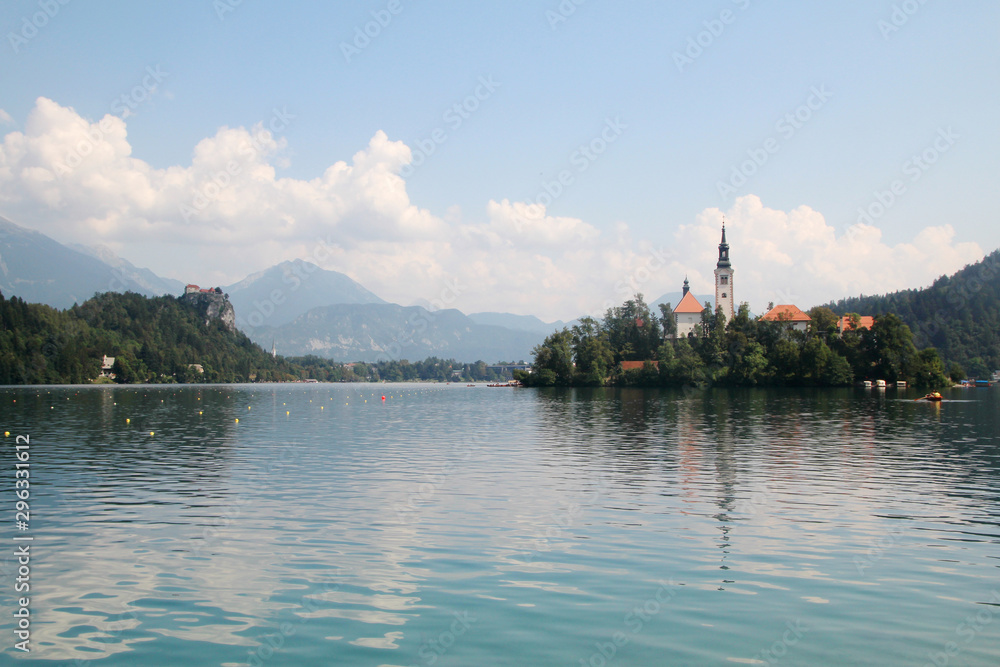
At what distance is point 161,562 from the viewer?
16.2 metres

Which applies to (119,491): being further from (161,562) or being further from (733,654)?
(733,654)

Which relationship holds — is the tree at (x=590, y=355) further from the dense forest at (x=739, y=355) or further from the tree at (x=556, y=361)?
the tree at (x=556, y=361)

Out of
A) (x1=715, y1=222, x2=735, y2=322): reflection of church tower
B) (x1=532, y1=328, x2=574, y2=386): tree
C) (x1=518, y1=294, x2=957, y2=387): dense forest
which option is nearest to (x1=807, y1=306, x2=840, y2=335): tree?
(x1=518, y1=294, x2=957, y2=387): dense forest

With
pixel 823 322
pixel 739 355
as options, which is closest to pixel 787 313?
pixel 823 322

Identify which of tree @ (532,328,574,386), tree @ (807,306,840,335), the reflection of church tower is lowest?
tree @ (532,328,574,386)

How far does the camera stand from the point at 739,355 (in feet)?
489

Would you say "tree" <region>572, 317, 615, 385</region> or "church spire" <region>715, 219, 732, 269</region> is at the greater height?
"church spire" <region>715, 219, 732, 269</region>

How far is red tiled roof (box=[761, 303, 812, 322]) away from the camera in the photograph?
16280cm

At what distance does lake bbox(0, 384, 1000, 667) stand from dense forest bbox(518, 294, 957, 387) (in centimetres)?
11352

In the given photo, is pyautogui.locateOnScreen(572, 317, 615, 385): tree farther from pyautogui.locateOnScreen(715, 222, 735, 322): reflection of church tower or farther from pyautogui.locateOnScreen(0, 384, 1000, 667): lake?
pyautogui.locateOnScreen(0, 384, 1000, 667): lake

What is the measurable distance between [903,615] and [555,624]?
6235mm

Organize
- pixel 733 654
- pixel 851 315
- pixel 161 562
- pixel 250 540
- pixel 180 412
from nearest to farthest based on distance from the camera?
1. pixel 733 654
2. pixel 161 562
3. pixel 250 540
4. pixel 180 412
5. pixel 851 315

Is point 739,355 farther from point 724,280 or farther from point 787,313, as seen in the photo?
point 724,280

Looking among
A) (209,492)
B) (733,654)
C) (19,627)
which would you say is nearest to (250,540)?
(19,627)
